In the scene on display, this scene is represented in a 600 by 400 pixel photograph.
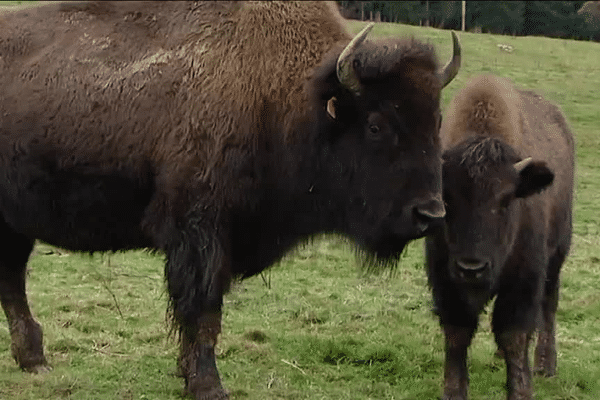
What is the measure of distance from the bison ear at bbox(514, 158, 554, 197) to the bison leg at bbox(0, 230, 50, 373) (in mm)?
3012

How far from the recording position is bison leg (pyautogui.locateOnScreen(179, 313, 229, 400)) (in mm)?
4539

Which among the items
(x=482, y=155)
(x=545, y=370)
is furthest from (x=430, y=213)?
(x=545, y=370)

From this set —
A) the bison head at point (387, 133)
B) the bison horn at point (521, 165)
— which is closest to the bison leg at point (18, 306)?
the bison head at point (387, 133)

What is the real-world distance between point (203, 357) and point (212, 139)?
3.95ft

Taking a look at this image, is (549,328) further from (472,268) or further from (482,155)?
(482,155)

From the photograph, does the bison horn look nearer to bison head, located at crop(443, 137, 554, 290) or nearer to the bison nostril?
bison head, located at crop(443, 137, 554, 290)

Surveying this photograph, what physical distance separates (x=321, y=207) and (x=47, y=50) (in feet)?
5.92

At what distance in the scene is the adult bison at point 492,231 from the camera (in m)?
4.47

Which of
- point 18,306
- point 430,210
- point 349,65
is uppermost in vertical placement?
point 349,65

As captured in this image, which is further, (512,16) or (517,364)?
(512,16)

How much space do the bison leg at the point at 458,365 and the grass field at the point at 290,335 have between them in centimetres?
23

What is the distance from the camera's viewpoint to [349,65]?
4098mm

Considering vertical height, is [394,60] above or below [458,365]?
above

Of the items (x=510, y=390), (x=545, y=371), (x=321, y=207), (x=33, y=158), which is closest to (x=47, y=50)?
(x=33, y=158)
